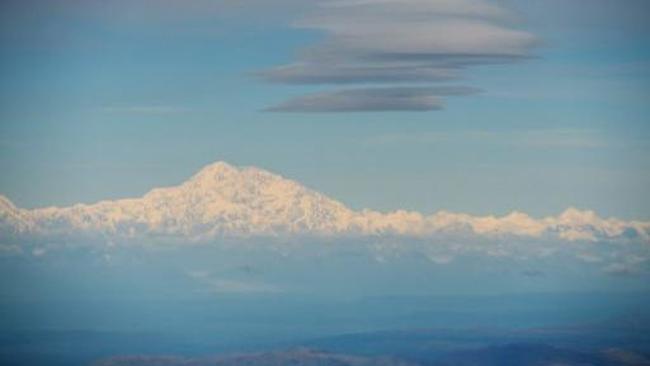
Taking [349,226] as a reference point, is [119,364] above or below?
below

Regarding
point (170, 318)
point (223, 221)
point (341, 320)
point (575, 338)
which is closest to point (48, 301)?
point (170, 318)

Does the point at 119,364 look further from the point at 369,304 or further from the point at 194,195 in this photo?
the point at 369,304

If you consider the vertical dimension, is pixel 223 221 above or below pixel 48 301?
above

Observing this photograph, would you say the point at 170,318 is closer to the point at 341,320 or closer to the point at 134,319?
the point at 134,319

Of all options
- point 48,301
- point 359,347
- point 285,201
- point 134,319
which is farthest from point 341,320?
point 48,301

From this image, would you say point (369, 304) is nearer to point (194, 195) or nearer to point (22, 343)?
point (194, 195)

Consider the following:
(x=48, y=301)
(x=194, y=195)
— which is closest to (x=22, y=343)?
(x=48, y=301)

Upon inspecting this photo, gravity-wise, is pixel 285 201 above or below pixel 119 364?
above
